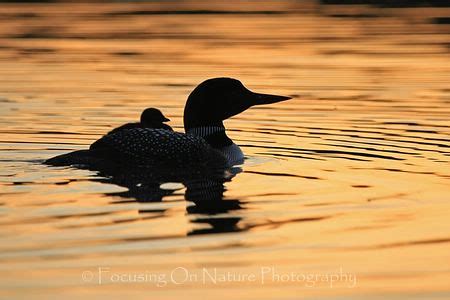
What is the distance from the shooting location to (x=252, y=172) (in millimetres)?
10055

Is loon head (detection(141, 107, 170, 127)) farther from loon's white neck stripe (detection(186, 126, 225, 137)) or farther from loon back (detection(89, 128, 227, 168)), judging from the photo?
loon back (detection(89, 128, 227, 168))

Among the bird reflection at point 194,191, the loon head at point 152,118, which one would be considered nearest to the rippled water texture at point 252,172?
the bird reflection at point 194,191

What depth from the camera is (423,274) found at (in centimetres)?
666

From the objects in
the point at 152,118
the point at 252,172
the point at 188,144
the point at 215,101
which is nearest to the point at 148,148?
the point at 188,144

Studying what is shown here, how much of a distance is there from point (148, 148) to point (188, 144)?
341 mm

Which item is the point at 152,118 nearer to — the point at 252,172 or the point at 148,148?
the point at 148,148

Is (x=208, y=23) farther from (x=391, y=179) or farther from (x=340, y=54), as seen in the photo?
(x=391, y=179)

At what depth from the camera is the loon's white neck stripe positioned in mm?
11047

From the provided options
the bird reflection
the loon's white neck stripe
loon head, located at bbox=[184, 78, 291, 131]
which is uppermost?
loon head, located at bbox=[184, 78, 291, 131]

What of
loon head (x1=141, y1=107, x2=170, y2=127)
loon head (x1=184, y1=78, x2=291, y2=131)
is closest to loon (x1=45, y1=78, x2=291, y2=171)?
loon head (x1=184, y1=78, x2=291, y2=131)

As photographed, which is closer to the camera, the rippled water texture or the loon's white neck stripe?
the rippled water texture

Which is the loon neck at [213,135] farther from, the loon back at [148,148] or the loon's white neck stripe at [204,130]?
the loon back at [148,148]

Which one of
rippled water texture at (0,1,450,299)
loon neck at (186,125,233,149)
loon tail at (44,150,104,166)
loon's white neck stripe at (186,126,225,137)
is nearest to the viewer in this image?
rippled water texture at (0,1,450,299)

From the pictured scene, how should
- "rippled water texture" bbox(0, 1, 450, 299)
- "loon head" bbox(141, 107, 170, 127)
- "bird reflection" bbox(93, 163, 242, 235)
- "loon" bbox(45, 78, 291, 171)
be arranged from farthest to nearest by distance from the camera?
1. "loon head" bbox(141, 107, 170, 127)
2. "loon" bbox(45, 78, 291, 171)
3. "bird reflection" bbox(93, 163, 242, 235)
4. "rippled water texture" bbox(0, 1, 450, 299)
